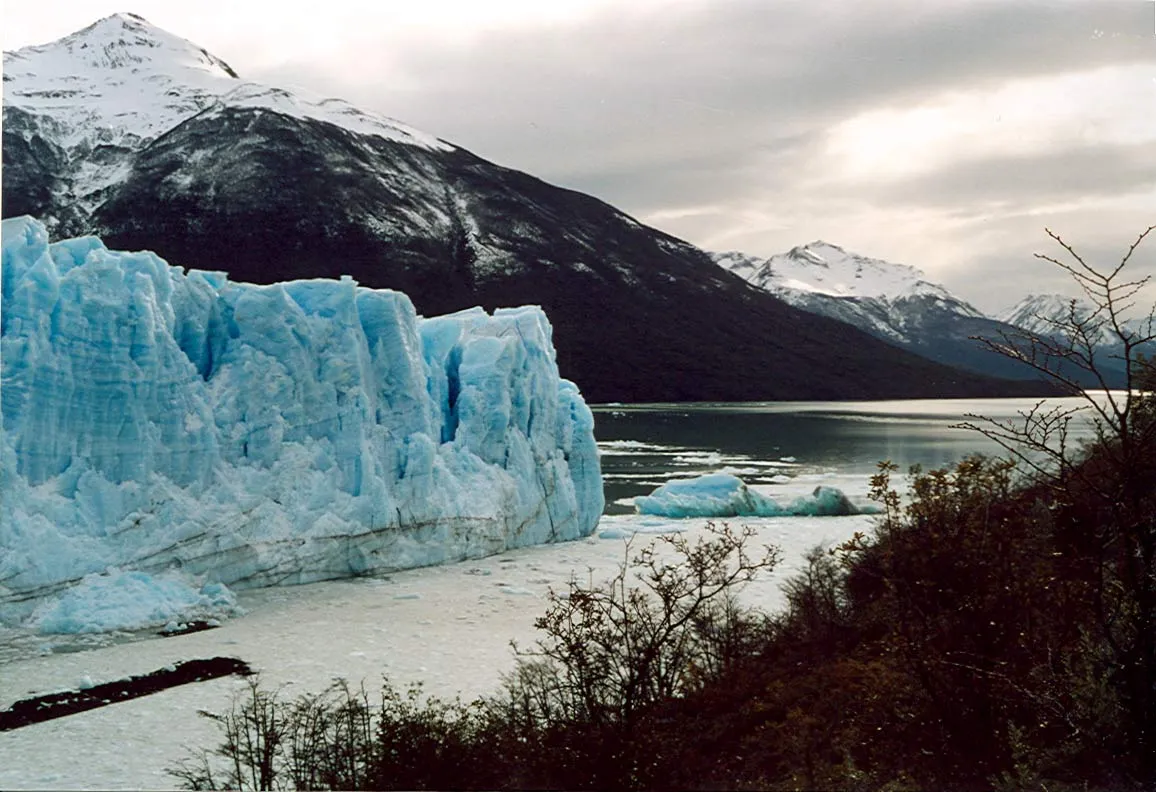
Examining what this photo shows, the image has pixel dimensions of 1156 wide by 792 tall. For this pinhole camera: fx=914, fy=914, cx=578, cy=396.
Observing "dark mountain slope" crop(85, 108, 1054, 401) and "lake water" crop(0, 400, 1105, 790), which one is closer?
"lake water" crop(0, 400, 1105, 790)

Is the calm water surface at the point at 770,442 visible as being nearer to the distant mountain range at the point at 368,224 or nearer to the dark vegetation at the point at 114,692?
the dark vegetation at the point at 114,692

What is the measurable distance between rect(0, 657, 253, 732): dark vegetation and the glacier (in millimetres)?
2191

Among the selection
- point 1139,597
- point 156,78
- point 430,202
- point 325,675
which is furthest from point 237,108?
point 1139,597

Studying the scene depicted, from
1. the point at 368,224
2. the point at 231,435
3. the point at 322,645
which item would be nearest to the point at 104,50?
the point at 368,224

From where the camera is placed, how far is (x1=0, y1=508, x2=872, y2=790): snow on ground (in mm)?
7832

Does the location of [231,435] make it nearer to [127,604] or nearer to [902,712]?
[127,604]

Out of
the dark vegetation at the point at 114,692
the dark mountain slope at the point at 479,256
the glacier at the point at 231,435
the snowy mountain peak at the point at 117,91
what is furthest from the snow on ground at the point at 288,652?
the snowy mountain peak at the point at 117,91

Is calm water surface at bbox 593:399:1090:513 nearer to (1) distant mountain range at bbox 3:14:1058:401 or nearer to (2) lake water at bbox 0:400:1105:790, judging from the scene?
(2) lake water at bbox 0:400:1105:790

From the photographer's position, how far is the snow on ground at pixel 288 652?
783cm

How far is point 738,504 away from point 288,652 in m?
15.1

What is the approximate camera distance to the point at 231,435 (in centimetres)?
1423

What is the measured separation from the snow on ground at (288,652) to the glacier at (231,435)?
771mm

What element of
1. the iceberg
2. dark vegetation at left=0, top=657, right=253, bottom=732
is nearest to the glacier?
dark vegetation at left=0, top=657, right=253, bottom=732

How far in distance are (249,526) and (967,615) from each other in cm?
1041
